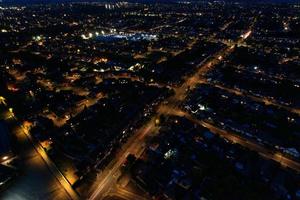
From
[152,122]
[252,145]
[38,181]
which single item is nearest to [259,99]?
[252,145]

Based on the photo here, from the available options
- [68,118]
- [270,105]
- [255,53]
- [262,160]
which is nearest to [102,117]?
[68,118]

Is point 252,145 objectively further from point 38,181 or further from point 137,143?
point 38,181

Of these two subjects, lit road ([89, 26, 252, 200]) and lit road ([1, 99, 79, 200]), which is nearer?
lit road ([1, 99, 79, 200])

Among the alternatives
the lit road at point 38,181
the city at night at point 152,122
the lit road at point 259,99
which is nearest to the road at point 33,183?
the lit road at point 38,181

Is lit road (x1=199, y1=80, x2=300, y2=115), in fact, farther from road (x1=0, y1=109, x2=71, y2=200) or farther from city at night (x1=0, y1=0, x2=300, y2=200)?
road (x1=0, y1=109, x2=71, y2=200)

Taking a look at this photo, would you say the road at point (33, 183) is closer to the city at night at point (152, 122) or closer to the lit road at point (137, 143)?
the city at night at point (152, 122)

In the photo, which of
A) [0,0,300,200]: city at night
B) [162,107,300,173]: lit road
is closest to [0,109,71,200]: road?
[0,0,300,200]: city at night

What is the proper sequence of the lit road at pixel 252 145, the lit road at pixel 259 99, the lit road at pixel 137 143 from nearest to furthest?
1. the lit road at pixel 137 143
2. the lit road at pixel 252 145
3. the lit road at pixel 259 99

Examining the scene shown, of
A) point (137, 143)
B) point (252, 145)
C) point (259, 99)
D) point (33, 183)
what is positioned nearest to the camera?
point (33, 183)
